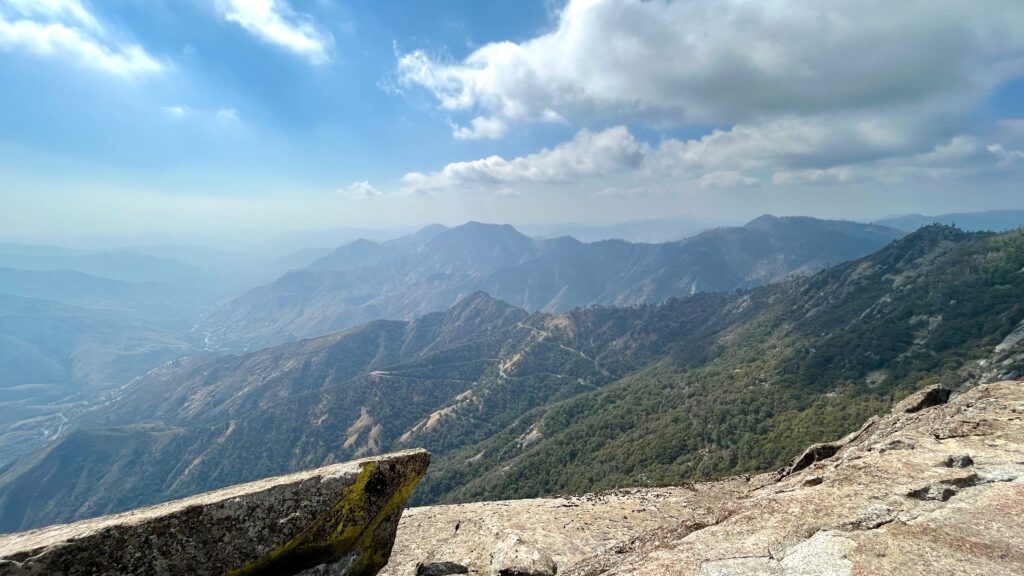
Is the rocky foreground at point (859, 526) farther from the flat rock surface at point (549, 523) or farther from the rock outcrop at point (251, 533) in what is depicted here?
the rock outcrop at point (251, 533)

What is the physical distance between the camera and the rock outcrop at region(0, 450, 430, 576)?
10.2 metres

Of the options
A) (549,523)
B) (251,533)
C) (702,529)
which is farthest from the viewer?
(549,523)

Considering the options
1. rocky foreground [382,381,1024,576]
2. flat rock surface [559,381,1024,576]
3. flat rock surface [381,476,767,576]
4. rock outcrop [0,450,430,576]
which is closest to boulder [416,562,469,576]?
rocky foreground [382,381,1024,576]

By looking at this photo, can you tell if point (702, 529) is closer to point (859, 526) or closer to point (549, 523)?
point (859, 526)

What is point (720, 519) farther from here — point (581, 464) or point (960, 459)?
point (581, 464)

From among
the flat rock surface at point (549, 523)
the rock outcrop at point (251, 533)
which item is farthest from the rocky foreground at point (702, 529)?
→ the flat rock surface at point (549, 523)

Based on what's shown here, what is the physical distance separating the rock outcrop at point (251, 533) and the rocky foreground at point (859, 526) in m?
4.79

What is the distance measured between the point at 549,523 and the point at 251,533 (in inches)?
733

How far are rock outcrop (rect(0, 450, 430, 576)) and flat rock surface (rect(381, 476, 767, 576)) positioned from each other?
5375 mm

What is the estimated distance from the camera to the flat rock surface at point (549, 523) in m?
19.7

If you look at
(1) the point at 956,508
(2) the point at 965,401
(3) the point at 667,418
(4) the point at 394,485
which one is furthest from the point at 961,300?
(4) the point at 394,485

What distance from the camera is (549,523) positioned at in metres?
25.7

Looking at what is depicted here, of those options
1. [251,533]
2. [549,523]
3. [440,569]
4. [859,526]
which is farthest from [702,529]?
[549,523]

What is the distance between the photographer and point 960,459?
14047 millimetres
